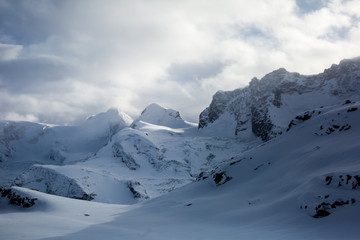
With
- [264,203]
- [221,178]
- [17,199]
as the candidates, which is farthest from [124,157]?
[264,203]

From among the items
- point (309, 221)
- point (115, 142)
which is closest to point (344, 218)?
point (309, 221)

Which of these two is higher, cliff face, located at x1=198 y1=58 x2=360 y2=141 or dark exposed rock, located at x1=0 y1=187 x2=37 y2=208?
cliff face, located at x1=198 y1=58 x2=360 y2=141

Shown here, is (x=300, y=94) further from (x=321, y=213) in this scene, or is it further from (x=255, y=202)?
(x=321, y=213)

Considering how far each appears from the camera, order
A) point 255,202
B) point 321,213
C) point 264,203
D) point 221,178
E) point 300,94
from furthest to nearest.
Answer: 1. point 300,94
2. point 221,178
3. point 255,202
4. point 264,203
5. point 321,213

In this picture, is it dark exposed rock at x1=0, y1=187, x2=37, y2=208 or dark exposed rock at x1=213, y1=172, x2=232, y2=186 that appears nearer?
dark exposed rock at x1=0, y1=187, x2=37, y2=208

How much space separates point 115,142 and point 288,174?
518 feet

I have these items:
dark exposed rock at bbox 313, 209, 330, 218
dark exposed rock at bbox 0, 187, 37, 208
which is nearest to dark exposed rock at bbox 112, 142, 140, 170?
dark exposed rock at bbox 0, 187, 37, 208

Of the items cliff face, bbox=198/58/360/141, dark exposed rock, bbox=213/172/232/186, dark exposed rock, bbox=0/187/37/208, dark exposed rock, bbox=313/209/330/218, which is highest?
cliff face, bbox=198/58/360/141

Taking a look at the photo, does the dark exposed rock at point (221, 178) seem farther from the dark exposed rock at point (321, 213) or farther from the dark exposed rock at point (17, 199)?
the dark exposed rock at point (17, 199)

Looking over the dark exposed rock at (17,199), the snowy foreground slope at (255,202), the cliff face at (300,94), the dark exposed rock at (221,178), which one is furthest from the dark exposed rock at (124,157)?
the dark exposed rock at (221,178)

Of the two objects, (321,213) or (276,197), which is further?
(276,197)

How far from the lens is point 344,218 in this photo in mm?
16047

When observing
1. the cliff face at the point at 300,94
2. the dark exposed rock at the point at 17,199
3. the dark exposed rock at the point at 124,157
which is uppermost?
the cliff face at the point at 300,94

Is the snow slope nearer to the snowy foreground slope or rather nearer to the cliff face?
the snowy foreground slope
